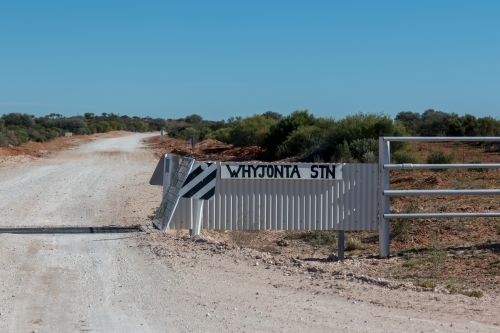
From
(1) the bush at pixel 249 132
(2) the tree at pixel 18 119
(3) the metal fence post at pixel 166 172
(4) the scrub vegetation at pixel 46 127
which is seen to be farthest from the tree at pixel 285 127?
(2) the tree at pixel 18 119

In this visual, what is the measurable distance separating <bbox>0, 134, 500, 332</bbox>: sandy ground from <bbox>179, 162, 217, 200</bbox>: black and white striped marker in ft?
2.41

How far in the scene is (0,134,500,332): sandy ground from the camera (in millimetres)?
7152

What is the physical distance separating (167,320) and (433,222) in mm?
8440

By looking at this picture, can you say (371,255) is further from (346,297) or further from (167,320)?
(167,320)

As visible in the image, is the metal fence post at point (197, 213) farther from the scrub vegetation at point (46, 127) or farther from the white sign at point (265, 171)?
the scrub vegetation at point (46, 127)

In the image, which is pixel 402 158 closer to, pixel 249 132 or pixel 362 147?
pixel 362 147

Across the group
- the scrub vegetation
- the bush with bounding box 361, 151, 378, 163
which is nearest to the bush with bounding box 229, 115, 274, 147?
the scrub vegetation

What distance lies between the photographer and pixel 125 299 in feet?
26.9

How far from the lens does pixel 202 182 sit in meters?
12.0

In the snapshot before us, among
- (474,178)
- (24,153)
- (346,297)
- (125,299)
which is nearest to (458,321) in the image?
(346,297)

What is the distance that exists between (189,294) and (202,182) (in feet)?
12.4

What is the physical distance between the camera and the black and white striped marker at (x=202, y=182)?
472 inches

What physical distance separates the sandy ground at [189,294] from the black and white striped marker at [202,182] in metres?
0.74

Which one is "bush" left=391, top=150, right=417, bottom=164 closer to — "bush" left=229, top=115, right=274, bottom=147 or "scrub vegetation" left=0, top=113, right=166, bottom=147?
"bush" left=229, top=115, right=274, bottom=147
